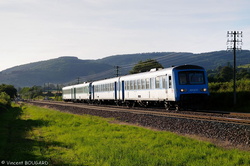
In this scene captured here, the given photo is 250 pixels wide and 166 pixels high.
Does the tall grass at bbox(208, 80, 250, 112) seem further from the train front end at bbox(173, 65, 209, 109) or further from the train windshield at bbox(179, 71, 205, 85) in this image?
the train windshield at bbox(179, 71, 205, 85)

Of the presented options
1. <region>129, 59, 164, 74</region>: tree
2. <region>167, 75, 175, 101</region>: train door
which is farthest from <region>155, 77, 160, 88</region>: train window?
<region>129, 59, 164, 74</region>: tree

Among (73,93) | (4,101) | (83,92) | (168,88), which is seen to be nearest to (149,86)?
(168,88)

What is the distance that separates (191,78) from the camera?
917 inches

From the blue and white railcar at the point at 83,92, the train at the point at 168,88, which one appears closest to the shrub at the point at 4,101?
the blue and white railcar at the point at 83,92

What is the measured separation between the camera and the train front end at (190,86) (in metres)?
22.6

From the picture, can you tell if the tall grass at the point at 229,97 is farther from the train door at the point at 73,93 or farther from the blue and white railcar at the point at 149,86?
the train door at the point at 73,93

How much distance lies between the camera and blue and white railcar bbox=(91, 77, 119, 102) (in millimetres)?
36297

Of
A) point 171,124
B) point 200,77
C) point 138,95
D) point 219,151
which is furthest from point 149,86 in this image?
point 219,151

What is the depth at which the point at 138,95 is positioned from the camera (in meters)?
29.4

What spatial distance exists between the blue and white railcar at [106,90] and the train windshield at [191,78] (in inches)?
523

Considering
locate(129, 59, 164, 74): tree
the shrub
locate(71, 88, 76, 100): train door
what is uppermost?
locate(129, 59, 164, 74): tree

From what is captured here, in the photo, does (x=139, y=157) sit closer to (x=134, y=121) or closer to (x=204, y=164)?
(x=204, y=164)

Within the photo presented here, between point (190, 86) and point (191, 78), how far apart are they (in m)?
0.63

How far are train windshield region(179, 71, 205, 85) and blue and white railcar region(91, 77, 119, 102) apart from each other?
13290mm
